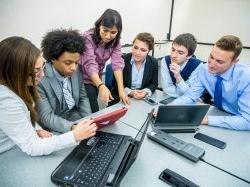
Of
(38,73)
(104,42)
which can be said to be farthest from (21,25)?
(38,73)

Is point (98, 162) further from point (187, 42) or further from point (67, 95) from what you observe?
point (187, 42)

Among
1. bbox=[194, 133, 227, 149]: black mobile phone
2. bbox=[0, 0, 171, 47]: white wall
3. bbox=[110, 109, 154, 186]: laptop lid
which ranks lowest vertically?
bbox=[194, 133, 227, 149]: black mobile phone

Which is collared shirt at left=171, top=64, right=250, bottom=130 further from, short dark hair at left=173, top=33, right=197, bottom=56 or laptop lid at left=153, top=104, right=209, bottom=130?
short dark hair at left=173, top=33, right=197, bottom=56

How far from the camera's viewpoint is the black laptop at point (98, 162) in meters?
0.80

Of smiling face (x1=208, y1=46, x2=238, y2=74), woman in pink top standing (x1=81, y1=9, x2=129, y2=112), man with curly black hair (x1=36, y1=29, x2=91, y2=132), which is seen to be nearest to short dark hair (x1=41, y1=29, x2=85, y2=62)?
man with curly black hair (x1=36, y1=29, x2=91, y2=132)

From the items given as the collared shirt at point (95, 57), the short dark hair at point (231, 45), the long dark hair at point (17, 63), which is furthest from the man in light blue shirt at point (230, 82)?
the long dark hair at point (17, 63)

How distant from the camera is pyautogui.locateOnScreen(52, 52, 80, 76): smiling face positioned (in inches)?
52.6

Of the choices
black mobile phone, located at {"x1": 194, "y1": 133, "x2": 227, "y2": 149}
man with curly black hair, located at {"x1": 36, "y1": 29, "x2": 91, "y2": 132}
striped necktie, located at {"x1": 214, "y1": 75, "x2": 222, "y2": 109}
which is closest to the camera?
black mobile phone, located at {"x1": 194, "y1": 133, "x2": 227, "y2": 149}

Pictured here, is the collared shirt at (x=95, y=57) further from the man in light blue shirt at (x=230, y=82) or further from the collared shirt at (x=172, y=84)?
the man in light blue shirt at (x=230, y=82)

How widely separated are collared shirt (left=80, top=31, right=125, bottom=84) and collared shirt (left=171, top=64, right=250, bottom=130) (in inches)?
25.8

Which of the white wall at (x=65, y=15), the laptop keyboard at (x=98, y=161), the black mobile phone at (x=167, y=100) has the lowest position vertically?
the black mobile phone at (x=167, y=100)

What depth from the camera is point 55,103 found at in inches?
55.1

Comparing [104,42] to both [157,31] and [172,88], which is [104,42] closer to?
[172,88]

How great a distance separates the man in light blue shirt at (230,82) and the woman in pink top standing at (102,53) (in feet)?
1.78
